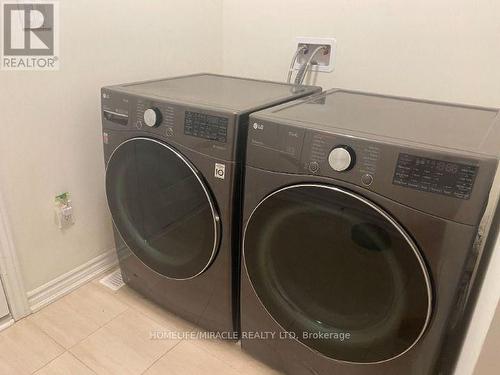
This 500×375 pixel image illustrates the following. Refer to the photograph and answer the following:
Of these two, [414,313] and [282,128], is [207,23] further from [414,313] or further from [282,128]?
[414,313]

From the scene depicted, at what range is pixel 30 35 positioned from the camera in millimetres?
1116

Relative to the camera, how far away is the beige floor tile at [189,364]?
3.89 ft

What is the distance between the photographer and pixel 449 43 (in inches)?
46.9

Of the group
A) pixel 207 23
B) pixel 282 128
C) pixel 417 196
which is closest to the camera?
pixel 417 196

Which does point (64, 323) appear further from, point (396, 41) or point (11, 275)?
point (396, 41)

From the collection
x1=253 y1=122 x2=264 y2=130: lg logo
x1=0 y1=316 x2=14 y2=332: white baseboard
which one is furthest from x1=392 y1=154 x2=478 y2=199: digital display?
x1=0 y1=316 x2=14 y2=332: white baseboard

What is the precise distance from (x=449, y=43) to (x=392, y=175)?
698 mm

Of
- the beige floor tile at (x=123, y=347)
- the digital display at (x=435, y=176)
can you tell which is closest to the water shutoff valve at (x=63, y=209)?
the beige floor tile at (x=123, y=347)

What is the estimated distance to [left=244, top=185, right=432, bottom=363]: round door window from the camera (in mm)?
815

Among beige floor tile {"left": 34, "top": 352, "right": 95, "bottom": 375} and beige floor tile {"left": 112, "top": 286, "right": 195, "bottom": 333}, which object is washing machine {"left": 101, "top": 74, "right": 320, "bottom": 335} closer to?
beige floor tile {"left": 112, "top": 286, "right": 195, "bottom": 333}

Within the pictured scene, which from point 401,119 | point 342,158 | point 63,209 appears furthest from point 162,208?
point 401,119

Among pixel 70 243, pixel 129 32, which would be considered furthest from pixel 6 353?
pixel 129 32

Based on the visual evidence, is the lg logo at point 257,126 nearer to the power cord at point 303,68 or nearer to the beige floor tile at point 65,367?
the power cord at point 303,68

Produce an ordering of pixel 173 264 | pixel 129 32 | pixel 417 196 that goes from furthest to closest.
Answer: pixel 129 32
pixel 173 264
pixel 417 196
